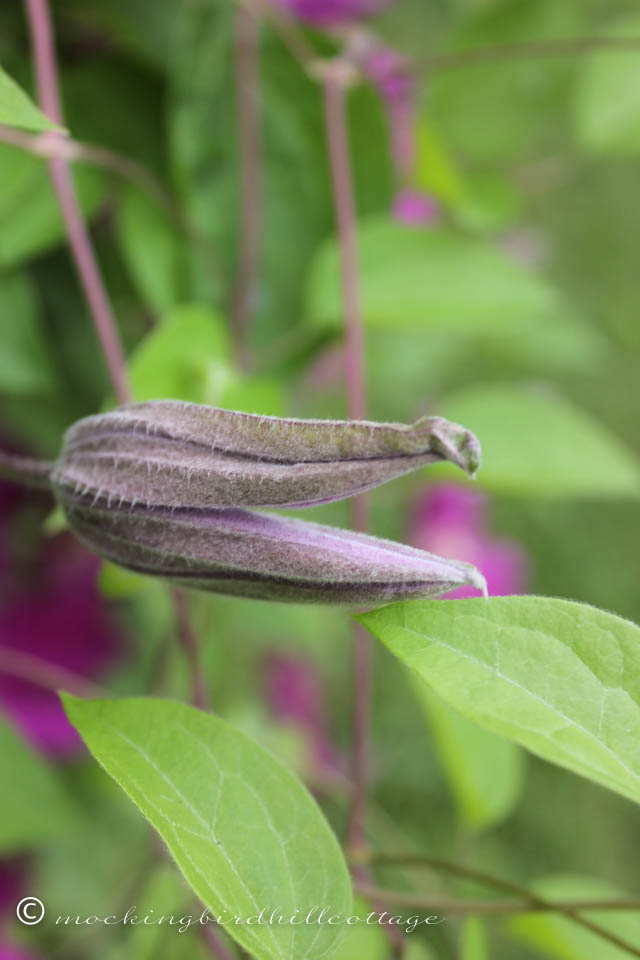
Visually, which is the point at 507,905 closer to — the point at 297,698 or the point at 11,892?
the point at 11,892

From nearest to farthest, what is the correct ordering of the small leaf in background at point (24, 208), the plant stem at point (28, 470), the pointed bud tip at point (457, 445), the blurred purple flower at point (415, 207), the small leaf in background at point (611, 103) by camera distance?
1. the pointed bud tip at point (457, 445)
2. the plant stem at point (28, 470)
3. the small leaf in background at point (24, 208)
4. the small leaf in background at point (611, 103)
5. the blurred purple flower at point (415, 207)

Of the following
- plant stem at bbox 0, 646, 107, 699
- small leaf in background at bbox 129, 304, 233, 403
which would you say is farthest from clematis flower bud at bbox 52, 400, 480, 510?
plant stem at bbox 0, 646, 107, 699

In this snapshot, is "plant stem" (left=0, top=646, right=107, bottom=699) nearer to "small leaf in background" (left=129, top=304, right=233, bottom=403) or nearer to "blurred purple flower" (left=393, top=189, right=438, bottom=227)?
"small leaf in background" (left=129, top=304, right=233, bottom=403)

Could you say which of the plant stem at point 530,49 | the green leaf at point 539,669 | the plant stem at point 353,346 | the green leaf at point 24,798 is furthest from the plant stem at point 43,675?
the plant stem at point 530,49

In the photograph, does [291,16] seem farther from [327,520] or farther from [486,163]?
[327,520]

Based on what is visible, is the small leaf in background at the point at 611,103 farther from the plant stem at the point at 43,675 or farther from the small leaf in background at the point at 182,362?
the plant stem at the point at 43,675

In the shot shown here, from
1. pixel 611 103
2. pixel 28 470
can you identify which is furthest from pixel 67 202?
pixel 611 103

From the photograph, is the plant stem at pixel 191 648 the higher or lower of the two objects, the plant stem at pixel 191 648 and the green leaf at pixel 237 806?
the higher
